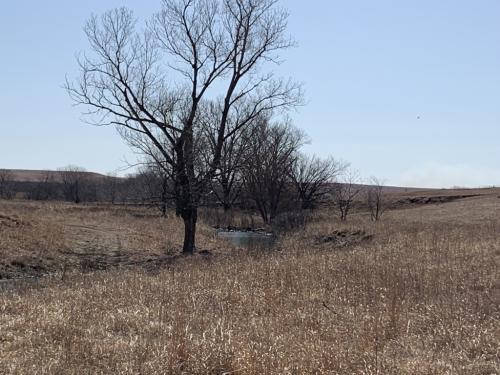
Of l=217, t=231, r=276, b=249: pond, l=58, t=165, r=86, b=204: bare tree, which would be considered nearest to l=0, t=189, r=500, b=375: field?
l=217, t=231, r=276, b=249: pond

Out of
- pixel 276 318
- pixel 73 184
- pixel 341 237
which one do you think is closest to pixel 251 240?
pixel 341 237

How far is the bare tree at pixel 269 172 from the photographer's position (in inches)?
2275

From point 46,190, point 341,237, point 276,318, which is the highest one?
point 46,190

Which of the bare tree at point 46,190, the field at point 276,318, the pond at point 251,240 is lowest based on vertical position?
the pond at point 251,240

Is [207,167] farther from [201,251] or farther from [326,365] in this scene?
[326,365]

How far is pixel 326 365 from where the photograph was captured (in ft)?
18.6

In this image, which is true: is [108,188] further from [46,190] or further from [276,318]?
[276,318]

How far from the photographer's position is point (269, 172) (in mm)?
58969

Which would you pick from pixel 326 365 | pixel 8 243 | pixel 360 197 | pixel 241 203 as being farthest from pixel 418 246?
pixel 360 197

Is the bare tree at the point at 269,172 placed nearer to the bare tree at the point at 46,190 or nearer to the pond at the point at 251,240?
the pond at the point at 251,240

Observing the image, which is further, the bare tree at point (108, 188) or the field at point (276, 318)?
the bare tree at point (108, 188)

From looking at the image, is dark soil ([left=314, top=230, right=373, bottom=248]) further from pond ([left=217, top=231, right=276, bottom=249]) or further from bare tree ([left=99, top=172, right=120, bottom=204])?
bare tree ([left=99, top=172, right=120, bottom=204])

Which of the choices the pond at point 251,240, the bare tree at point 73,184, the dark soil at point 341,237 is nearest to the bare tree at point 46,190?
the bare tree at point 73,184

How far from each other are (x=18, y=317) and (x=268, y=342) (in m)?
3.60
